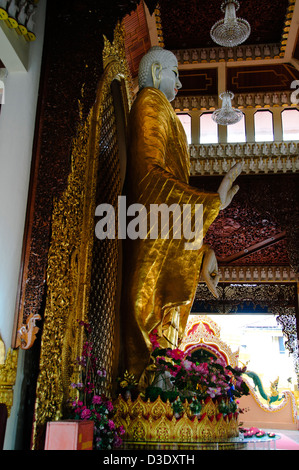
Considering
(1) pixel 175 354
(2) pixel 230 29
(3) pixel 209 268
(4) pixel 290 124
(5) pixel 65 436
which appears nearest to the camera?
(5) pixel 65 436

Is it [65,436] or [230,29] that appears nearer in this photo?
[65,436]

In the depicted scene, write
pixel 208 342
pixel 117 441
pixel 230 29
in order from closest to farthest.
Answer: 1. pixel 117 441
2. pixel 230 29
3. pixel 208 342

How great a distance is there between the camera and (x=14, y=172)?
104 inches

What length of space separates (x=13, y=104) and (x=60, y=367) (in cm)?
158

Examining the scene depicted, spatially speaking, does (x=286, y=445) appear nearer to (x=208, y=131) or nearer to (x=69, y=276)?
(x=69, y=276)

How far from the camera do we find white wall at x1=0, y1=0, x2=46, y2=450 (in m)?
2.33

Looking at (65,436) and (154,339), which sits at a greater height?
(154,339)

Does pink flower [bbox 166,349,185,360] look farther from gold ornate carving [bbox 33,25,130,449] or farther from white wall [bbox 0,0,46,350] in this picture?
white wall [bbox 0,0,46,350]

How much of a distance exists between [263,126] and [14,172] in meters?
4.79

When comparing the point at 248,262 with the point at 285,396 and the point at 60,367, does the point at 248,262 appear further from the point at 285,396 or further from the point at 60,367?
the point at 60,367

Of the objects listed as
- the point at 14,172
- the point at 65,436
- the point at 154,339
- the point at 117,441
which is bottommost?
the point at 117,441

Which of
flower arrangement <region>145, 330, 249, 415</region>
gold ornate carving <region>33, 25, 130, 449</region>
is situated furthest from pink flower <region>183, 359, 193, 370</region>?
gold ornate carving <region>33, 25, 130, 449</region>

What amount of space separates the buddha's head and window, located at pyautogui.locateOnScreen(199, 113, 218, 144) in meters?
2.83

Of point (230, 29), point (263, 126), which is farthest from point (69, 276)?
point (263, 126)
